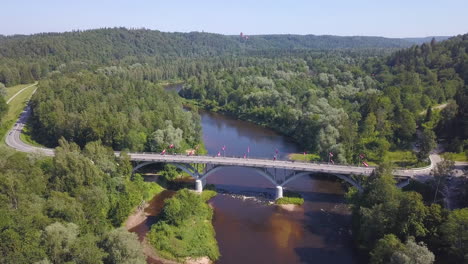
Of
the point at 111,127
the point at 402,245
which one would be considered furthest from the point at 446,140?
the point at 111,127

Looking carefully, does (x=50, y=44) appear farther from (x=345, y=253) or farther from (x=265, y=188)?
(x=345, y=253)

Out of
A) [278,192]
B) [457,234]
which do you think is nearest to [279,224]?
[278,192]

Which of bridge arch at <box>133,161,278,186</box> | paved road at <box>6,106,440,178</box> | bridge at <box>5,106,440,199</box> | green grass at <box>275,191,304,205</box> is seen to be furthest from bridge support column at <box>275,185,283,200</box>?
paved road at <box>6,106,440,178</box>

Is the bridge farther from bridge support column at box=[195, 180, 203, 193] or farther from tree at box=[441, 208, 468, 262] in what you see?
tree at box=[441, 208, 468, 262]

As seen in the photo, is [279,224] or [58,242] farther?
[279,224]

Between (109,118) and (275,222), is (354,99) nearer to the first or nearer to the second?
(275,222)

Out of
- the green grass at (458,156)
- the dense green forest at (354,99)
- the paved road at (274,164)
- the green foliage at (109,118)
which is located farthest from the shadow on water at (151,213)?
the green grass at (458,156)
